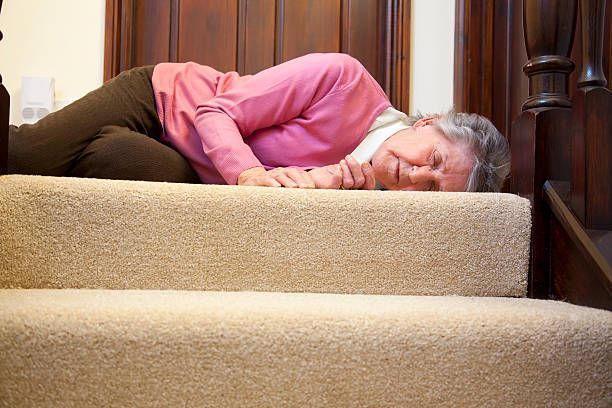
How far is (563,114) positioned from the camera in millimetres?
951

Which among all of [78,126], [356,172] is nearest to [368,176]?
[356,172]

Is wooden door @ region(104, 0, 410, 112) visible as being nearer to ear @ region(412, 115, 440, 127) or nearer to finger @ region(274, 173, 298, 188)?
ear @ region(412, 115, 440, 127)

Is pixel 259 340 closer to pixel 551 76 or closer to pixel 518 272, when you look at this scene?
pixel 518 272

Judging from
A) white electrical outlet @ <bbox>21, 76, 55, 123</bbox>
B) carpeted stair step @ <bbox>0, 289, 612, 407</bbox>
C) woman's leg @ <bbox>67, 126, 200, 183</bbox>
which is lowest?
carpeted stair step @ <bbox>0, 289, 612, 407</bbox>

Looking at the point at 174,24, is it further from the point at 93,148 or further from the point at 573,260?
the point at 573,260

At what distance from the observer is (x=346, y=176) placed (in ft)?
3.89

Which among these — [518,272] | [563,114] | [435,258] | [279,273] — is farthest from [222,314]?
[563,114]

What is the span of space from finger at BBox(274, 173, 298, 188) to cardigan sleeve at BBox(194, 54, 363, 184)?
16cm

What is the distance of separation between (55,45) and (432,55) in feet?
4.10

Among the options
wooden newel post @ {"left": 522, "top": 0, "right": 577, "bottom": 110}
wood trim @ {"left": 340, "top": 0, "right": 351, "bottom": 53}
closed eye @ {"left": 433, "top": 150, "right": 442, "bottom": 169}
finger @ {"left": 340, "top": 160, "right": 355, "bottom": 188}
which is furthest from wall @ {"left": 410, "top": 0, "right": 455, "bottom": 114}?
wooden newel post @ {"left": 522, "top": 0, "right": 577, "bottom": 110}

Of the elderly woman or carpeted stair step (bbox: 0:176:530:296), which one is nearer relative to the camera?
carpeted stair step (bbox: 0:176:530:296)

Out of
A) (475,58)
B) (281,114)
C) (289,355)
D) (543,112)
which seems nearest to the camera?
(289,355)

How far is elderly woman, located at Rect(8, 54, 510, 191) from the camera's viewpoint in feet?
4.02

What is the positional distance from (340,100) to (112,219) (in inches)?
25.2
